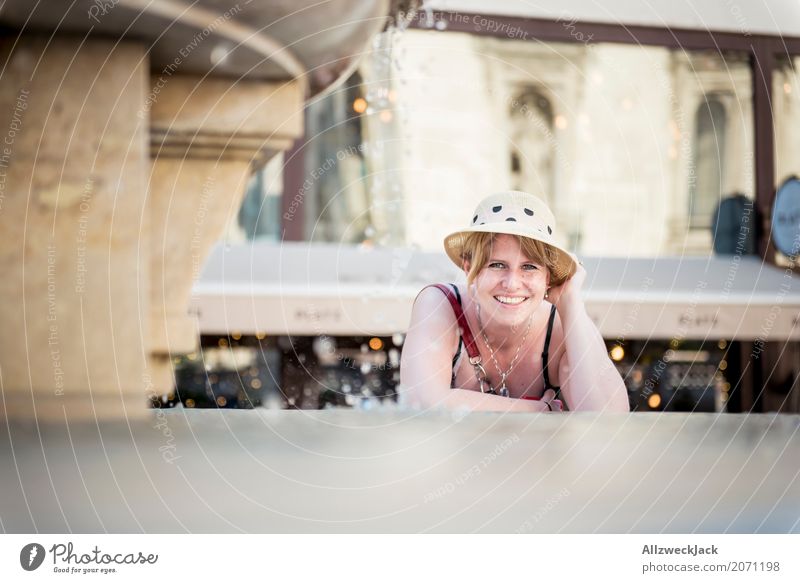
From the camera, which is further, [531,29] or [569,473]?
[531,29]

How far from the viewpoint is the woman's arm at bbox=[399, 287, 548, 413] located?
1.09 metres

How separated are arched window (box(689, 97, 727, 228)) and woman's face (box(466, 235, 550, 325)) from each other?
5.35 feet

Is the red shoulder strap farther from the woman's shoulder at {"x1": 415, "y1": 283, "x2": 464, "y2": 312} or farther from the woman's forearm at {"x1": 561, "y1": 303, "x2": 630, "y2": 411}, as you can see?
the woman's forearm at {"x1": 561, "y1": 303, "x2": 630, "y2": 411}

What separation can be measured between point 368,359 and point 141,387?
1.11 metres

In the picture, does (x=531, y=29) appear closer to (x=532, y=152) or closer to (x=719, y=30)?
(x=532, y=152)

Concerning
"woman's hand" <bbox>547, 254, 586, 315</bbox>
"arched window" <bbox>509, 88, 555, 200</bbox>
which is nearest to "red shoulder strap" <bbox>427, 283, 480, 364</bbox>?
"woman's hand" <bbox>547, 254, 586, 315</bbox>

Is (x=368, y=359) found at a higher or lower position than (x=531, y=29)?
lower

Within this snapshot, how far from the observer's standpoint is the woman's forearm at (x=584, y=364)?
1.11m

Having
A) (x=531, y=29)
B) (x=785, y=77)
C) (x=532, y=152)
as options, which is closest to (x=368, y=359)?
(x=532, y=152)

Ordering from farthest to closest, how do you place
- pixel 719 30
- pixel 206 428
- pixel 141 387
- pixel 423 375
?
pixel 719 30
pixel 141 387
pixel 206 428
pixel 423 375

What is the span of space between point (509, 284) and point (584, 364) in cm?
14

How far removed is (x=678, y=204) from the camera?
2619 mm
